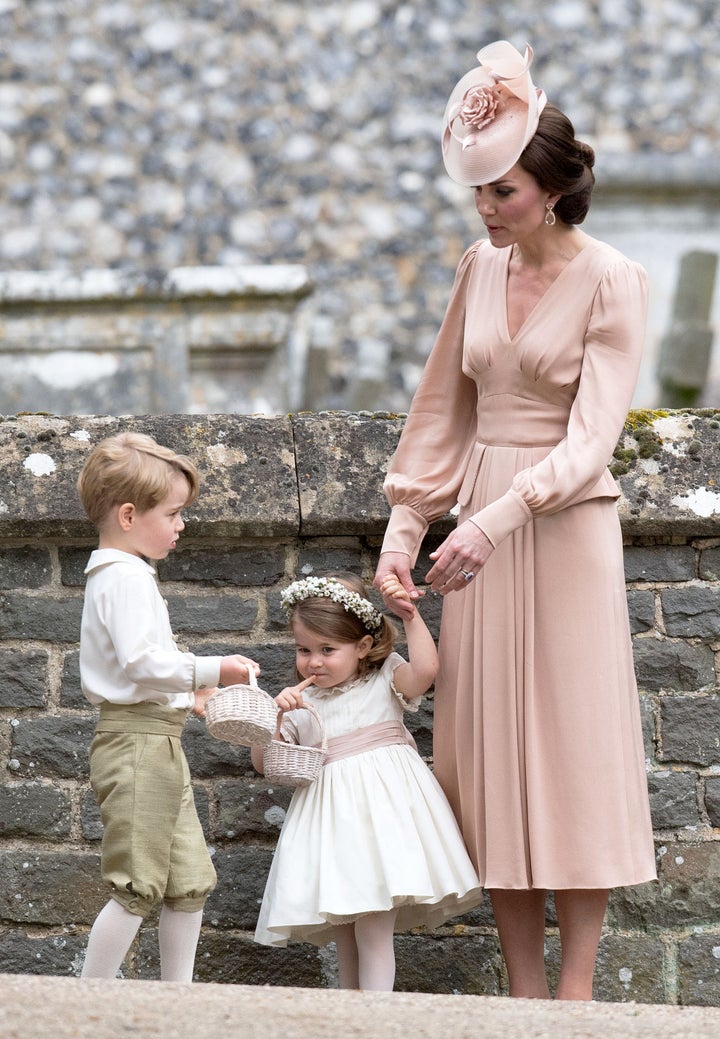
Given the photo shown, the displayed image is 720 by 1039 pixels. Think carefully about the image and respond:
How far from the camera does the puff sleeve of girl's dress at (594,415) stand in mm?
3098

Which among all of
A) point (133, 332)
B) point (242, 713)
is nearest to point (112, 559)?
point (242, 713)

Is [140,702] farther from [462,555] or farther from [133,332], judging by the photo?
[133,332]

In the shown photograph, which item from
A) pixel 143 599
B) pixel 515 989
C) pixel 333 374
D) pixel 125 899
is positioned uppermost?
pixel 333 374

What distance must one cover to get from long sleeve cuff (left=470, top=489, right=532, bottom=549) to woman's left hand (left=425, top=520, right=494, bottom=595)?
14 mm

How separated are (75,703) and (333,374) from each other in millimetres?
7448

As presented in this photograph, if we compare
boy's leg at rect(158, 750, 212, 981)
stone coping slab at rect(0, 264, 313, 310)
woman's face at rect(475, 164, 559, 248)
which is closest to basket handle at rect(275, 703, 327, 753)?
boy's leg at rect(158, 750, 212, 981)

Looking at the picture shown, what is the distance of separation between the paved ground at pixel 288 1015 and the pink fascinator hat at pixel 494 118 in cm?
163

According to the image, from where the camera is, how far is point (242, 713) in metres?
3.04

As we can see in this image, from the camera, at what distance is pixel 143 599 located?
3127 millimetres

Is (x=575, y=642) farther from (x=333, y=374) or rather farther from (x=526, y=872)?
(x=333, y=374)

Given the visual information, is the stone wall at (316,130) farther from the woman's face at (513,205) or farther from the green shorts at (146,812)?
the green shorts at (146,812)

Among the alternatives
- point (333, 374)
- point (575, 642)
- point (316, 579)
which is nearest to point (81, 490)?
point (316, 579)

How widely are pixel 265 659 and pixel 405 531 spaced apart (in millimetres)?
568

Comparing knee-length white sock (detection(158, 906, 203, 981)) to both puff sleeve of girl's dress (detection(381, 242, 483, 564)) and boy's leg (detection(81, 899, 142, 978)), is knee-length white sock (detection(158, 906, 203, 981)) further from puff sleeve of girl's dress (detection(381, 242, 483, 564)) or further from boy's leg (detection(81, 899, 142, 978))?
puff sleeve of girl's dress (detection(381, 242, 483, 564))
